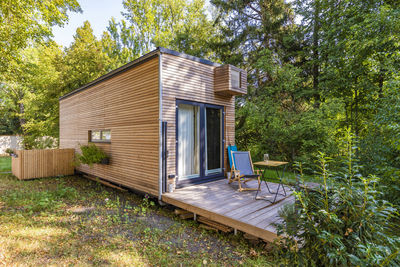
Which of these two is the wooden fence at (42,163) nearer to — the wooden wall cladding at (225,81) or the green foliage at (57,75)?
the green foliage at (57,75)

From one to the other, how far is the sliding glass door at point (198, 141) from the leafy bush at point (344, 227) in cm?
353

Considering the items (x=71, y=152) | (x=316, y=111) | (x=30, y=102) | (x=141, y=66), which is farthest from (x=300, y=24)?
(x=30, y=102)

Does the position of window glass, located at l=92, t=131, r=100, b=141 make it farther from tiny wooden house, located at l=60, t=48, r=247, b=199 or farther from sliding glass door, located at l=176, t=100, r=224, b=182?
sliding glass door, located at l=176, t=100, r=224, b=182

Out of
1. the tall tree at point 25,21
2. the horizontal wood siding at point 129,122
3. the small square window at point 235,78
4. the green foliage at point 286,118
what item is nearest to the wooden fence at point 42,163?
the horizontal wood siding at point 129,122

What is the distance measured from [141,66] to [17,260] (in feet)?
14.3

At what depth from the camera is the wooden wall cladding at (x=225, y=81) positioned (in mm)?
5622

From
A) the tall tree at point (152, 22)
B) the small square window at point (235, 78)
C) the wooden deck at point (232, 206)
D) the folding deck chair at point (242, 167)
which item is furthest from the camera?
the tall tree at point (152, 22)

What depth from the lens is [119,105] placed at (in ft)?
20.4

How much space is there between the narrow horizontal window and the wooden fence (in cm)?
192

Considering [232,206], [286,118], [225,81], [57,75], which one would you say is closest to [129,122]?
[225,81]

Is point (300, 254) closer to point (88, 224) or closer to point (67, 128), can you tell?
point (88, 224)

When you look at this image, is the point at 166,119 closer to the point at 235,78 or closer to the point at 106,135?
the point at 235,78

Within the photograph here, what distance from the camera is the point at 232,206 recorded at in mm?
3879

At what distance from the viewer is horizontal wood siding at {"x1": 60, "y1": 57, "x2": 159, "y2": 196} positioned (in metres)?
4.97
